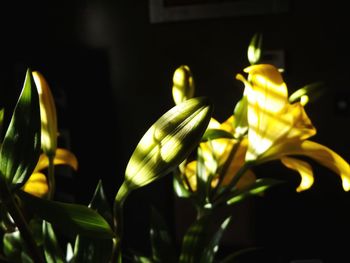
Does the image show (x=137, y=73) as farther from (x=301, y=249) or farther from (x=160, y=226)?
(x=160, y=226)

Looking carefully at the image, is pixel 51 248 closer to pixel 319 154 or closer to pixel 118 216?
pixel 118 216

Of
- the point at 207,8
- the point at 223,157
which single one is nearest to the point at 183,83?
the point at 223,157

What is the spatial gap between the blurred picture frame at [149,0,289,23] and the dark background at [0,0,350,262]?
32 mm

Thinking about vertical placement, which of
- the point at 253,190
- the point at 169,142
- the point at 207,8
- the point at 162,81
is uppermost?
the point at 207,8

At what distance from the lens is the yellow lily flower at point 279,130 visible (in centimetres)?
38

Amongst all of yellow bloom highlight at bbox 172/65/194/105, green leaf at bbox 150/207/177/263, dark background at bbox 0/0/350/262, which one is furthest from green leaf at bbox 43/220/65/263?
dark background at bbox 0/0/350/262

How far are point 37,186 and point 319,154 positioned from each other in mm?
297

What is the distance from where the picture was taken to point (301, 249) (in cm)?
183

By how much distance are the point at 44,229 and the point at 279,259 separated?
670mm

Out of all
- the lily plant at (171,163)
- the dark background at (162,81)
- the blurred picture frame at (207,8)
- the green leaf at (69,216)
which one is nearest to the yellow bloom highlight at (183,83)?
the lily plant at (171,163)

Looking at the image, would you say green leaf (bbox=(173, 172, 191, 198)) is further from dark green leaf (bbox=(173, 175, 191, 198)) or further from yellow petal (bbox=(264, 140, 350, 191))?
yellow petal (bbox=(264, 140, 350, 191))

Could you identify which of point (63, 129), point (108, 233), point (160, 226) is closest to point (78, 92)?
point (63, 129)

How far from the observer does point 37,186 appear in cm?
43

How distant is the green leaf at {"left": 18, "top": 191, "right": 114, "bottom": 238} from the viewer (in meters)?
0.28
